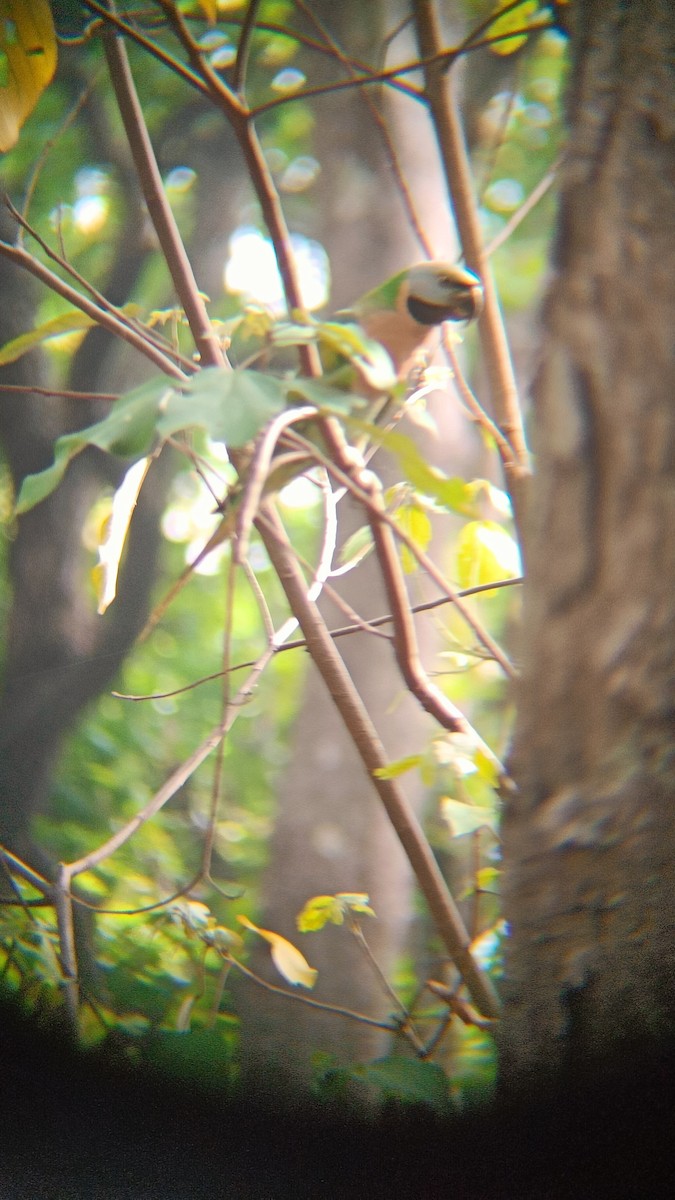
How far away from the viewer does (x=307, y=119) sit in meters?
0.65

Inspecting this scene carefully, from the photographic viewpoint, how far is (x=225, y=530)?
14.2 inches

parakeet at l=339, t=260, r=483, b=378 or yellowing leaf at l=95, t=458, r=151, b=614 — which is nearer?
yellowing leaf at l=95, t=458, r=151, b=614

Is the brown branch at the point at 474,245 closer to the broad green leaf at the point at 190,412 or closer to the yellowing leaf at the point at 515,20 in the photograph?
the yellowing leaf at the point at 515,20

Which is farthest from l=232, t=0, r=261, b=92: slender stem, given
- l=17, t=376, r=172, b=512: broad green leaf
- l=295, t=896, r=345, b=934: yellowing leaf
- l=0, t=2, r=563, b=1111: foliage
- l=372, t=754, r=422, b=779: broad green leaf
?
l=295, t=896, r=345, b=934: yellowing leaf

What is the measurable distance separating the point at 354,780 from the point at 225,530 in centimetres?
51

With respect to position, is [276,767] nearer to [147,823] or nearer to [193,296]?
[147,823]

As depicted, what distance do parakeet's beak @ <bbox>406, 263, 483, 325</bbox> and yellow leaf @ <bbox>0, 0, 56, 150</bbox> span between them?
0.89 feet

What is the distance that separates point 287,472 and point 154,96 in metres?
0.36

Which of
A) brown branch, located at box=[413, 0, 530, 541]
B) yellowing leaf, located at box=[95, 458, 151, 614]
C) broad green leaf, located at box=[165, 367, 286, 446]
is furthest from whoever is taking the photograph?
brown branch, located at box=[413, 0, 530, 541]

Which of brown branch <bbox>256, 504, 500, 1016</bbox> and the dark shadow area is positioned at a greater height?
brown branch <bbox>256, 504, 500, 1016</bbox>

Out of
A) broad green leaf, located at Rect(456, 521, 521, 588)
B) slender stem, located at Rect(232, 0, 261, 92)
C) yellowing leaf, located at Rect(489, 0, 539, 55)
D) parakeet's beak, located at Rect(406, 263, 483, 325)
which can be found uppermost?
yellowing leaf, located at Rect(489, 0, 539, 55)

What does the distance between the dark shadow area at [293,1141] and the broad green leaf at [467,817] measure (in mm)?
139

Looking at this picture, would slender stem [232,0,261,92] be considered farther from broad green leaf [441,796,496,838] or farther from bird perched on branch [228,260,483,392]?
broad green leaf [441,796,496,838]

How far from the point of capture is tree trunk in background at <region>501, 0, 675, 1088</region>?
0.31 meters
